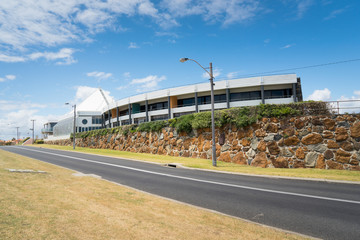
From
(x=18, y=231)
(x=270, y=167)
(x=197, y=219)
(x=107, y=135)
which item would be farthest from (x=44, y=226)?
(x=107, y=135)

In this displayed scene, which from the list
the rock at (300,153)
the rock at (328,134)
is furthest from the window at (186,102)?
the rock at (328,134)

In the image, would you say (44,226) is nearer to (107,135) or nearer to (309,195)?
(309,195)

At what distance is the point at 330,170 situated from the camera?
14.2 metres

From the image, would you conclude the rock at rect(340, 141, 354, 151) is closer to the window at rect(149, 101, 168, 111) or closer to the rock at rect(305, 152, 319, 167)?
the rock at rect(305, 152, 319, 167)

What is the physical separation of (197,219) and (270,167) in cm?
1288

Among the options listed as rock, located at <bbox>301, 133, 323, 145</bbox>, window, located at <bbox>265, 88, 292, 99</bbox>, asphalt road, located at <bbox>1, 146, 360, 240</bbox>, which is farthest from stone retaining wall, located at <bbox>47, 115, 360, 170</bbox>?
window, located at <bbox>265, 88, 292, 99</bbox>

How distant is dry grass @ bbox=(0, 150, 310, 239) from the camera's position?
12.7ft

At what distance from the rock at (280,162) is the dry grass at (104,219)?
477 inches

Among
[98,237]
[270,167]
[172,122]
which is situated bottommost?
[270,167]

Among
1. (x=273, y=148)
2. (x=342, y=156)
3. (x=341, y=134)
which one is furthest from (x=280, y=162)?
(x=341, y=134)

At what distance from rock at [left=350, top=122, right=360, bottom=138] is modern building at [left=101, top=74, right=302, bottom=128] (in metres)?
22.7

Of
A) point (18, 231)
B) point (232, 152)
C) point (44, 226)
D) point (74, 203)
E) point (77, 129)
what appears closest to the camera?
point (18, 231)

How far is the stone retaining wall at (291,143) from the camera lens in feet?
47.4

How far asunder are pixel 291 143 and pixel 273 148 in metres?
1.25
